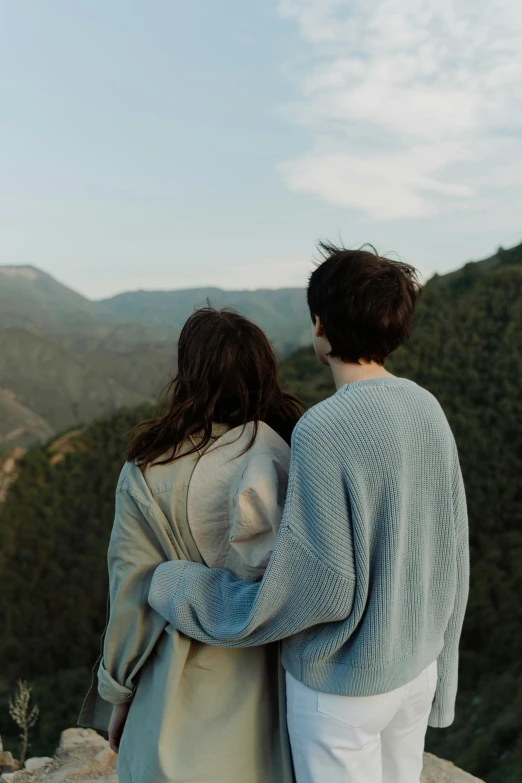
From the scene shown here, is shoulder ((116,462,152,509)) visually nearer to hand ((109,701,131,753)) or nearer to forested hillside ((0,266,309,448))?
hand ((109,701,131,753))

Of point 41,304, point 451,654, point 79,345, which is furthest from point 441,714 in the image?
point 41,304

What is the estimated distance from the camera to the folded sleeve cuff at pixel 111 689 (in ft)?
3.75

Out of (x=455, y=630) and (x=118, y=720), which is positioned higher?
(x=455, y=630)

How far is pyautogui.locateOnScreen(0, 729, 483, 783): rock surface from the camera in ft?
8.36

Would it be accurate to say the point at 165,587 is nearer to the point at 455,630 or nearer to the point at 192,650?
the point at 192,650

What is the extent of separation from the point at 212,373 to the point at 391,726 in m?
0.68

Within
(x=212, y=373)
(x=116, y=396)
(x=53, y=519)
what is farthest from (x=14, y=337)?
(x=212, y=373)

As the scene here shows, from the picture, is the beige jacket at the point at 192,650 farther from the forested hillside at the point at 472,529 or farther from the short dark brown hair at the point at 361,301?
the forested hillside at the point at 472,529

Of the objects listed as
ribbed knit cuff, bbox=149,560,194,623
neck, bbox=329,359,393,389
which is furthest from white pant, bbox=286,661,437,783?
neck, bbox=329,359,393,389

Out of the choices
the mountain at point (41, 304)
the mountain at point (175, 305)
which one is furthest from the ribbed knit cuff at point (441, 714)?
the mountain at point (175, 305)

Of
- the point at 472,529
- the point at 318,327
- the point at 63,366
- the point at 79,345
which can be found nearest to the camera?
the point at 318,327

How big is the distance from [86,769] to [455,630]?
2.01 metres

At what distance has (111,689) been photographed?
3.77 feet

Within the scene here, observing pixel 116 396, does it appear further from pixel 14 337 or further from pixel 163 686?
pixel 163 686
